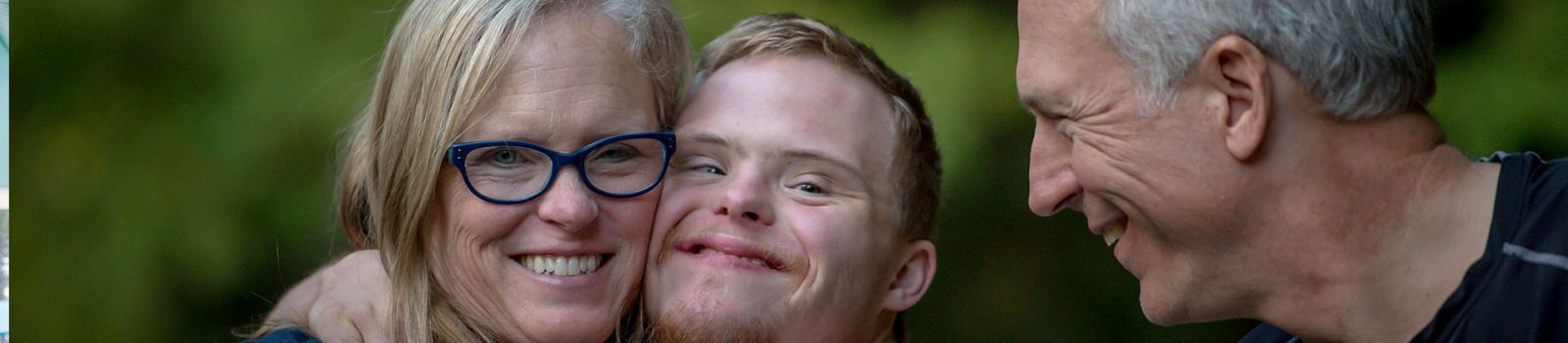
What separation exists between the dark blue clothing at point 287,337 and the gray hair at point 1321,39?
64.8 inches

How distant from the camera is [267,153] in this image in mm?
3902

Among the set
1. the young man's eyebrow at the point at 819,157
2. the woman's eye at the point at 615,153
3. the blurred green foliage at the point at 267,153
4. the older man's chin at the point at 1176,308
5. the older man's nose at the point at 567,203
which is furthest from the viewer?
the blurred green foliage at the point at 267,153

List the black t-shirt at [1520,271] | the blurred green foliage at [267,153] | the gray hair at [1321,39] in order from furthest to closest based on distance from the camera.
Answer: the blurred green foliage at [267,153], the gray hair at [1321,39], the black t-shirt at [1520,271]

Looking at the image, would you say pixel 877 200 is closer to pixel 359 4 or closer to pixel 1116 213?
pixel 1116 213

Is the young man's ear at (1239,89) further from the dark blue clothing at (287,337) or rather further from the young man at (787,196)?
the dark blue clothing at (287,337)

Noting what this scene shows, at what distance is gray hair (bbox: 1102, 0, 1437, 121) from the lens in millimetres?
1974

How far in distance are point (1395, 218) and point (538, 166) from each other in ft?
4.83

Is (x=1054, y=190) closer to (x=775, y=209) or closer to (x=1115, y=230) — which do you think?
(x=1115, y=230)

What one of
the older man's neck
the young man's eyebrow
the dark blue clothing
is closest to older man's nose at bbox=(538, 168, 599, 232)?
the young man's eyebrow

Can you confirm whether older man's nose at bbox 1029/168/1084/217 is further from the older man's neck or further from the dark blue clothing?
the dark blue clothing

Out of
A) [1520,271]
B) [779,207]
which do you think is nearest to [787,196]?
[779,207]

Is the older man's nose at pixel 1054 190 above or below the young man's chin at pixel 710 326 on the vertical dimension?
above

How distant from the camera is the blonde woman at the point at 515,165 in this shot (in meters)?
2.51

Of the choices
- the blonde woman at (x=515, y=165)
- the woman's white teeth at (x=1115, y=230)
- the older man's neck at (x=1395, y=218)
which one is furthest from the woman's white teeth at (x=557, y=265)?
the older man's neck at (x=1395, y=218)
